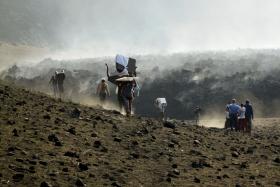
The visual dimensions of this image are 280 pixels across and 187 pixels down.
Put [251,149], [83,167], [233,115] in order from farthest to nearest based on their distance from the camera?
[233,115], [251,149], [83,167]

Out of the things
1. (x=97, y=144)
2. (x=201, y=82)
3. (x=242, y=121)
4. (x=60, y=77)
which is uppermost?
(x=201, y=82)

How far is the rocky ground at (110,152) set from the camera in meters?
10.8

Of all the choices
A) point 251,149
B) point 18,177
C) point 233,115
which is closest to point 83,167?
point 18,177

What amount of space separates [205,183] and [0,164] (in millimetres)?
4238

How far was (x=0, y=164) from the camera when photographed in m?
10.3

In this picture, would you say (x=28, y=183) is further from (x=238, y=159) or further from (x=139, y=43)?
(x=139, y=43)

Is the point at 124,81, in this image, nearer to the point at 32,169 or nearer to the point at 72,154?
the point at 72,154

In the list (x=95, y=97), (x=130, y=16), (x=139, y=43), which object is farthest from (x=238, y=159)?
(x=130, y=16)

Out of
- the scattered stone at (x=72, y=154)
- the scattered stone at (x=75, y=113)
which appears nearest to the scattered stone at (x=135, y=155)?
the scattered stone at (x=72, y=154)

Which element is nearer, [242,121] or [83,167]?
[83,167]

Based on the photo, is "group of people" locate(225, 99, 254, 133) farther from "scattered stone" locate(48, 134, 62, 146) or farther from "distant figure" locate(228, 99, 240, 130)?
"scattered stone" locate(48, 134, 62, 146)

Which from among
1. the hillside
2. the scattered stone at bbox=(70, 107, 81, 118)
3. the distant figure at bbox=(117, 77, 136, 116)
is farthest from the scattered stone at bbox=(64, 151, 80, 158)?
the hillside

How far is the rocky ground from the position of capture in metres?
10.8

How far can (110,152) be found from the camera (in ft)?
42.5
